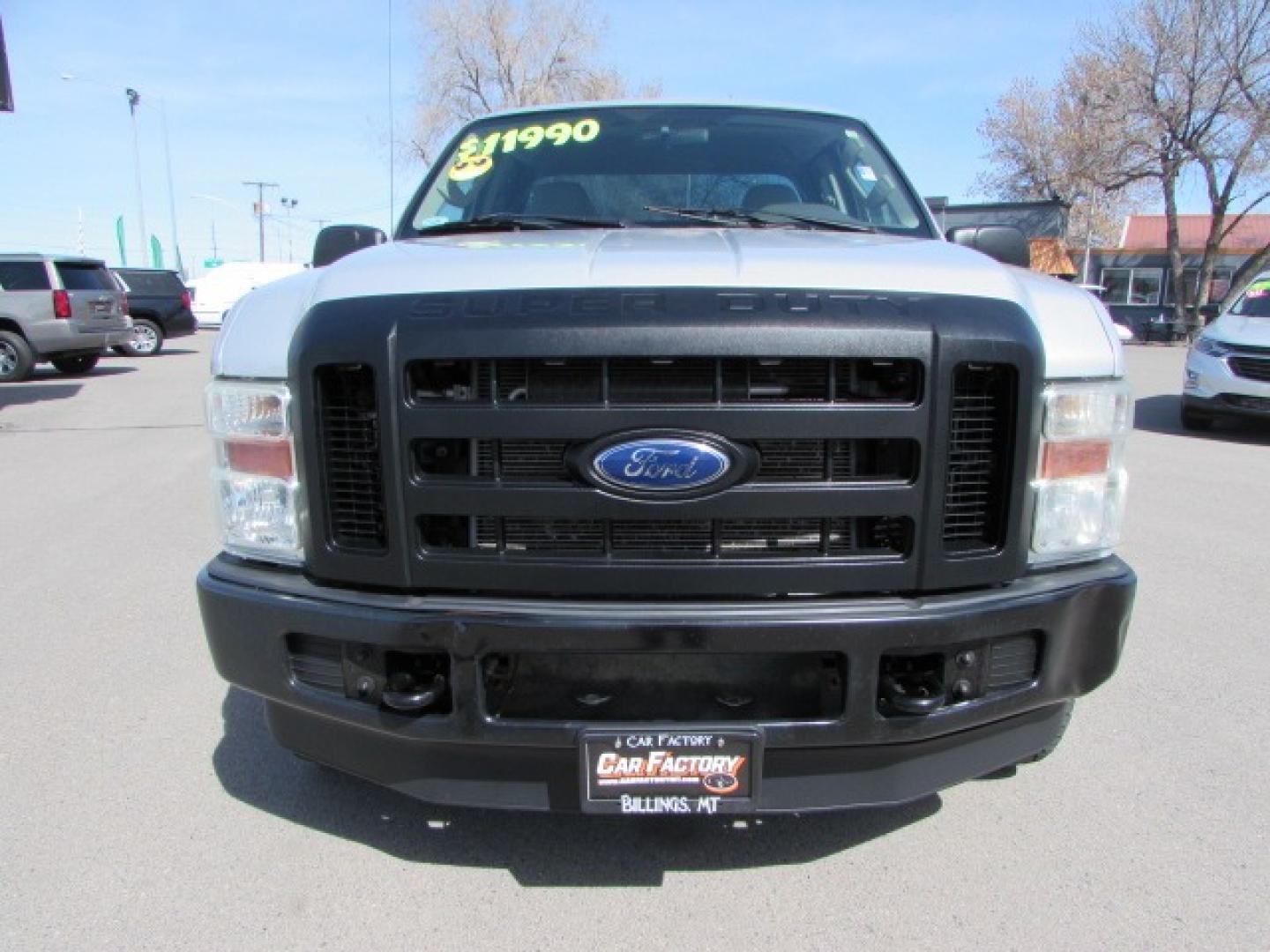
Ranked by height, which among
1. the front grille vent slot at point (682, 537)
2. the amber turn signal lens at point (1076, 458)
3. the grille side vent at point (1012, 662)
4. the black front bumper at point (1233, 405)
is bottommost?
the black front bumper at point (1233, 405)

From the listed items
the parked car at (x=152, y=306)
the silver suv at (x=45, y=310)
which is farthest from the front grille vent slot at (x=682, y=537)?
the parked car at (x=152, y=306)

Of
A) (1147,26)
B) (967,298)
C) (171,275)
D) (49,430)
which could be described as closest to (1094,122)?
(1147,26)

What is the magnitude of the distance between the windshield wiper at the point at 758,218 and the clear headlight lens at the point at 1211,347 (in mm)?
8601

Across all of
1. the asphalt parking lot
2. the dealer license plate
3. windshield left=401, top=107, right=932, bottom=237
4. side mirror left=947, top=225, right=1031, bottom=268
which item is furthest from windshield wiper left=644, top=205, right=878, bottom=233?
the asphalt parking lot

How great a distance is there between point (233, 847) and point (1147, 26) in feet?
112

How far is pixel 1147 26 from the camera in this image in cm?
2864

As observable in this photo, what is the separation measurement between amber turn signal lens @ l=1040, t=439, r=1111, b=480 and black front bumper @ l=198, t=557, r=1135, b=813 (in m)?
0.24

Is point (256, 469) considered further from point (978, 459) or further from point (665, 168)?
point (665, 168)

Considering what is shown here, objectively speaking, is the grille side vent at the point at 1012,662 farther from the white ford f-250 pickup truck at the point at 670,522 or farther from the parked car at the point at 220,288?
the parked car at the point at 220,288

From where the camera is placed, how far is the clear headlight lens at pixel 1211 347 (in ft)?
32.5

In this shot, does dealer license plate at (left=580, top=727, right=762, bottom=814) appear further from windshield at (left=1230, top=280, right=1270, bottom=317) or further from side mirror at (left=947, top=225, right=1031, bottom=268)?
windshield at (left=1230, top=280, right=1270, bottom=317)

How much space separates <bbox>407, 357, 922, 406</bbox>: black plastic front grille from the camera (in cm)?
200

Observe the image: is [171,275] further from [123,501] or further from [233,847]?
[233,847]

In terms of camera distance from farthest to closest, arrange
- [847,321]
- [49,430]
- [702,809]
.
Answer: [49,430], [702,809], [847,321]
